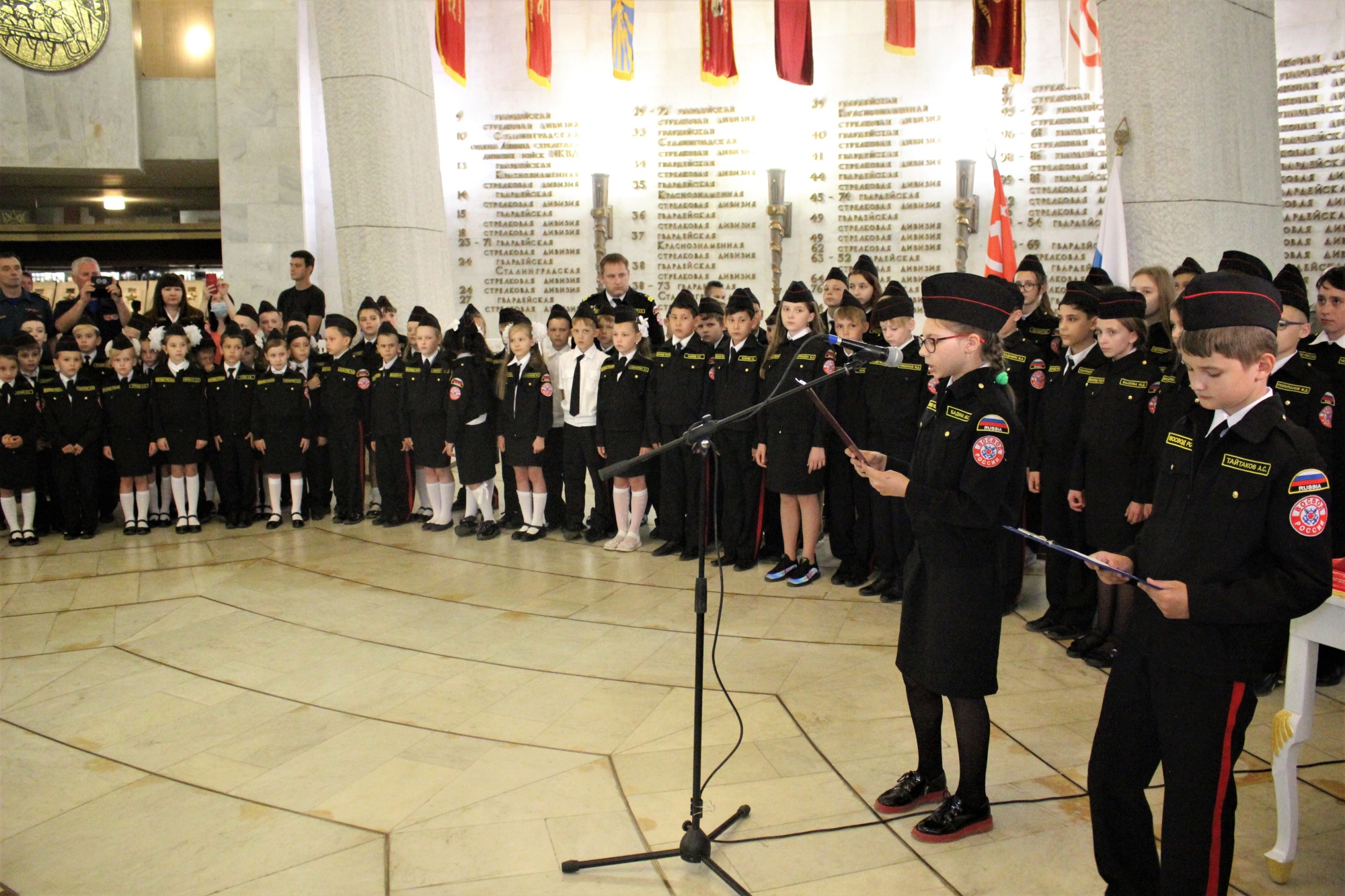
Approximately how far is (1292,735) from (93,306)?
9.08m

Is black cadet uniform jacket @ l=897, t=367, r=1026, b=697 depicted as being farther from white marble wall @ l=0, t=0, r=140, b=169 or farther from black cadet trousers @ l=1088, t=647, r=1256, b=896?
white marble wall @ l=0, t=0, r=140, b=169

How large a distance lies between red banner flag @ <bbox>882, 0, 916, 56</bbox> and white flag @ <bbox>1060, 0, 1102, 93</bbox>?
1541 millimetres

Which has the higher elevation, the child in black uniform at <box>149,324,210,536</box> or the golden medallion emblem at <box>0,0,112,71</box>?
the golden medallion emblem at <box>0,0,112,71</box>

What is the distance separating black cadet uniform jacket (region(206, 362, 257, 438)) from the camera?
290 inches

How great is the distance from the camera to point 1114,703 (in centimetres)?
222

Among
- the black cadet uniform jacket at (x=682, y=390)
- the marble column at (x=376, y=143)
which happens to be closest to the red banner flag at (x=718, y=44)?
the marble column at (x=376, y=143)

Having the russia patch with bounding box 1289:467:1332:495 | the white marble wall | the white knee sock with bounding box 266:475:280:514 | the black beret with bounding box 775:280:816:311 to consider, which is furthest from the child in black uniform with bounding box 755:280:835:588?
the white marble wall

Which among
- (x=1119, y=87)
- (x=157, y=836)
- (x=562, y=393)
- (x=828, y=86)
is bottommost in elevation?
(x=157, y=836)

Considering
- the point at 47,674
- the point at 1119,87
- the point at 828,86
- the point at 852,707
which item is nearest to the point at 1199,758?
the point at 852,707

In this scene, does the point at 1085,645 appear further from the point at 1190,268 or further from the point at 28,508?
the point at 28,508

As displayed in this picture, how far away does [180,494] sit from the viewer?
727 centimetres

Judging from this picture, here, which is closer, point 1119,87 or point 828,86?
point 1119,87

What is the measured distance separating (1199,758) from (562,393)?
210 inches

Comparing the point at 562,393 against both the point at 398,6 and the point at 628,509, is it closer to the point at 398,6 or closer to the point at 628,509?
the point at 628,509
